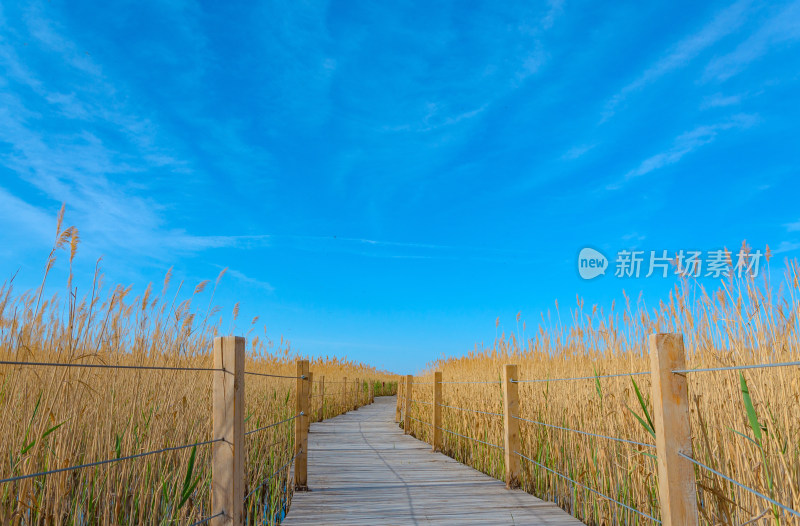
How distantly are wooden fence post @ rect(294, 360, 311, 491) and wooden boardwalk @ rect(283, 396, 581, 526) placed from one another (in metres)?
0.14

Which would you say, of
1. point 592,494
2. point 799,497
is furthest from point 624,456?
point 799,497

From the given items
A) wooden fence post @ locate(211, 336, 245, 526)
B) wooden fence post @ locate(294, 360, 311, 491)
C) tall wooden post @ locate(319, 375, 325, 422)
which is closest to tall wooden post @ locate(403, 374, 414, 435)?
tall wooden post @ locate(319, 375, 325, 422)

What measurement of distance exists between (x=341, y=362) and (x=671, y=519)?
15718mm

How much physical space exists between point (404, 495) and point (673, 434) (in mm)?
2702

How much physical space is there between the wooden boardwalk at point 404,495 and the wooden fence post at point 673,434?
4.49 ft

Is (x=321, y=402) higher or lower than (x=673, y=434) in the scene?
lower

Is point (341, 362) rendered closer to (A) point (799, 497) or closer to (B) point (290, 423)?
(B) point (290, 423)

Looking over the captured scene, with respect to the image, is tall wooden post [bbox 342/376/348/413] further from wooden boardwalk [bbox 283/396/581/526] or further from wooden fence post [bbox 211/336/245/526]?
wooden fence post [bbox 211/336/245/526]

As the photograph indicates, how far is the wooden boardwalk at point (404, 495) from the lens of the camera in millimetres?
3756

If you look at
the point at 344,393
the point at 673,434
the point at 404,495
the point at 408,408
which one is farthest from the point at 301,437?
the point at 344,393

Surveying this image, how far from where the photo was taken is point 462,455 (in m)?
6.73

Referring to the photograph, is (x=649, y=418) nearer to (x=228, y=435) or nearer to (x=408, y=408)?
(x=228, y=435)

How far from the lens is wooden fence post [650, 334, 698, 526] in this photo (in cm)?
231

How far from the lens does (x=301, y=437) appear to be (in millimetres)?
4664
